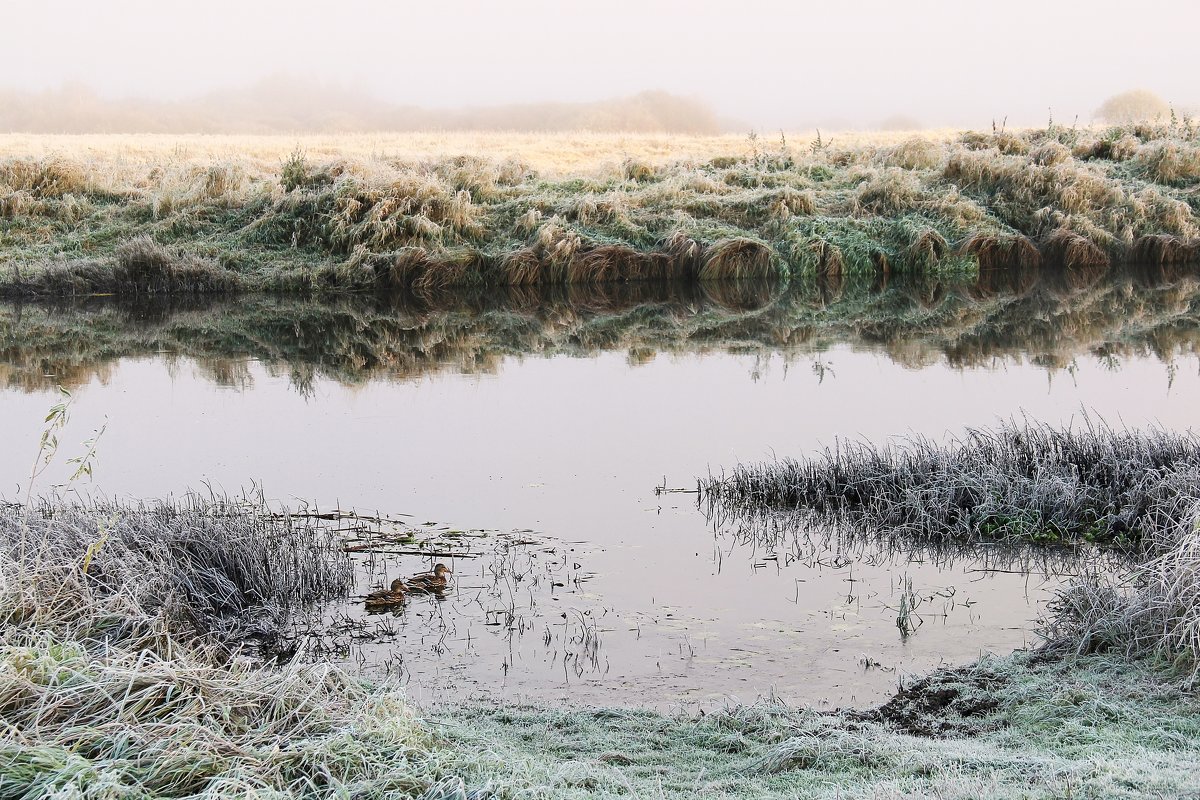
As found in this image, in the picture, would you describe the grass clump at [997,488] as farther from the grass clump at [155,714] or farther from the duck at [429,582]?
the grass clump at [155,714]

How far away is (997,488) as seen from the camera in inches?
299

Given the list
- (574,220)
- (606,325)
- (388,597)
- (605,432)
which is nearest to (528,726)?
(388,597)

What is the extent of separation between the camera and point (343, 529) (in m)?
7.59

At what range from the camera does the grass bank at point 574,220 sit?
77.8 feet

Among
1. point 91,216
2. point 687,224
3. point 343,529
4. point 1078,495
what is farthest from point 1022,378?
point 91,216

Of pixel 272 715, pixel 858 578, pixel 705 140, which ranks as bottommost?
pixel 858 578

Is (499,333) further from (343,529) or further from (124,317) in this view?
(343,529)

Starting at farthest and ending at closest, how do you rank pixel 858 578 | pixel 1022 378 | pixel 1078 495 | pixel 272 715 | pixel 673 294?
pixel 673 294, pixel 1022 378, pixel 1078 495, pixel 858 578, pixel 272 715

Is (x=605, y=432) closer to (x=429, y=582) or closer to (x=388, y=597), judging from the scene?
(x=429, y=582)

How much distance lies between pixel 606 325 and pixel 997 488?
1047 centimetres

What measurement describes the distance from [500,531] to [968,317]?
1186cm

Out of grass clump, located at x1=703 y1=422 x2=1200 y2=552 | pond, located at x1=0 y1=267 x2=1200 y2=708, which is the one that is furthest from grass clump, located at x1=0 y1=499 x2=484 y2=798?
grass clump, located at x1=703 y1=422 x2=1200 y2=552

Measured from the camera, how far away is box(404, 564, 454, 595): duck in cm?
654

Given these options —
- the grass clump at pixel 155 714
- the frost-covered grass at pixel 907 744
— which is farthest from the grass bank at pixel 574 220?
the frost-covered grass at pixel 907 744
